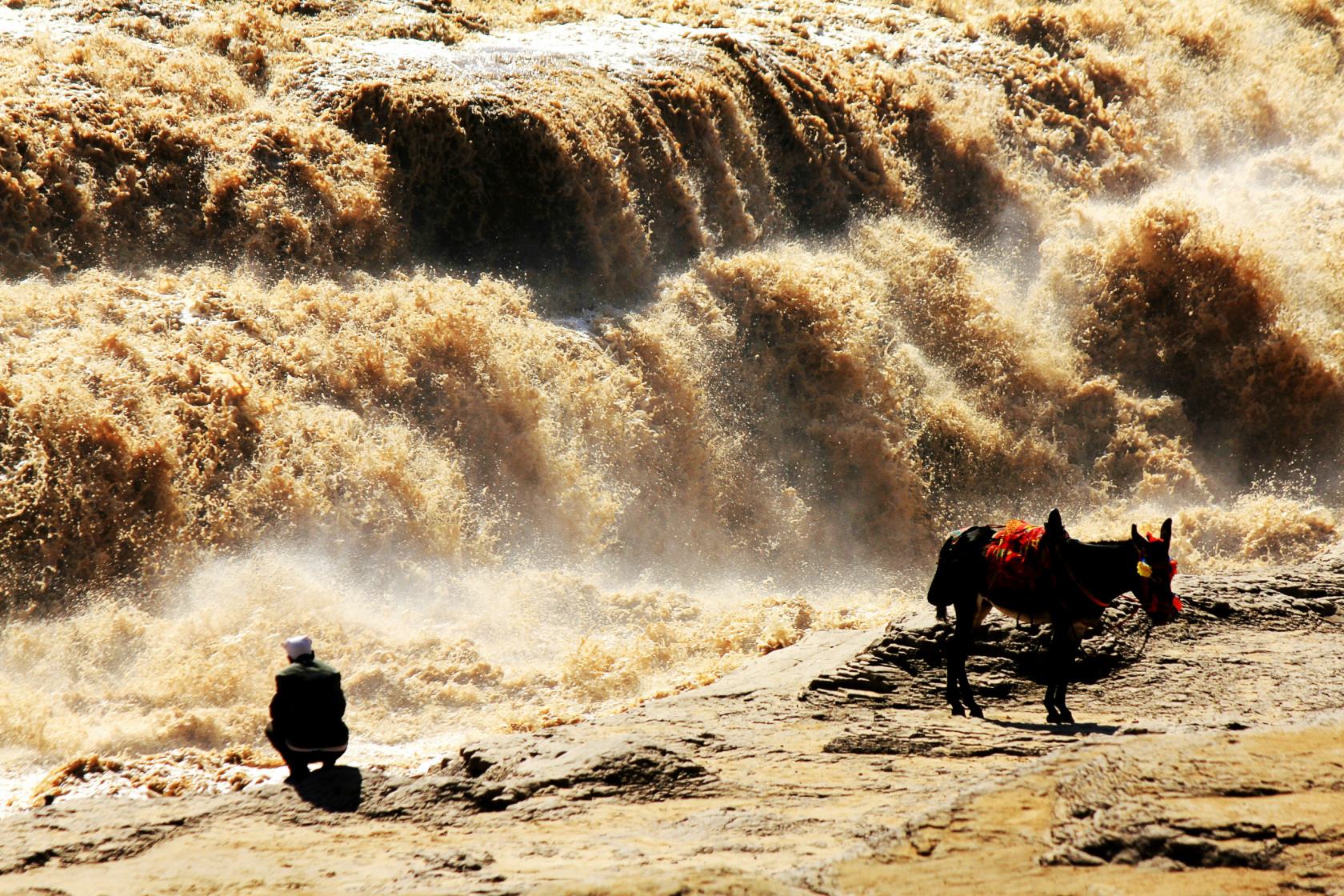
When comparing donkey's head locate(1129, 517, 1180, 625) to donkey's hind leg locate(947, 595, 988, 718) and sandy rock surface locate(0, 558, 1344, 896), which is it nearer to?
sandy rock surface locate(0, 558, 1344, 896)

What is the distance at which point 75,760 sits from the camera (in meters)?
6.32

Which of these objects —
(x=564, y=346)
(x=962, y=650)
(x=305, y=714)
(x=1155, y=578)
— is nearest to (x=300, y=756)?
(x=305, y=714)

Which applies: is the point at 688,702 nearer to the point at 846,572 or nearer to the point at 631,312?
the point at 846,572

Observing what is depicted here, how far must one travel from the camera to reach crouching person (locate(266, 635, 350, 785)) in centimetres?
462

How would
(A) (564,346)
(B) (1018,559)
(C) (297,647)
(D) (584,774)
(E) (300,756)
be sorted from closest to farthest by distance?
(D) (584,774)
(E) (300,756)
(C) (297,647)
(B) (1018,559)
(A) (564,346)

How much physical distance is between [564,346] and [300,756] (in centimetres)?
690

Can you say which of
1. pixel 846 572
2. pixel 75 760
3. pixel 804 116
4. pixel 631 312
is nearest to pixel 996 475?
pixel 846 572

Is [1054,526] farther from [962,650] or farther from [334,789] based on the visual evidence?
[334,789]

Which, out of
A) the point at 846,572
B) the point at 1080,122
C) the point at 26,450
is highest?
the point at 1080,122

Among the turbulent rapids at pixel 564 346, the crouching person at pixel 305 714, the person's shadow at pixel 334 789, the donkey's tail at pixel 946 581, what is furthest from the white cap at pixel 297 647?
the donkey's tail at pixel 946 581

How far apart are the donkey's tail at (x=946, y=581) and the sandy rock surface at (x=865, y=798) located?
312mm

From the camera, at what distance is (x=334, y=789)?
14.2 ft

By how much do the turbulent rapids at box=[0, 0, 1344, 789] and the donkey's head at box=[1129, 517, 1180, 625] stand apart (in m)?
3.94

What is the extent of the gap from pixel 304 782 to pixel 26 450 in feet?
18.2
